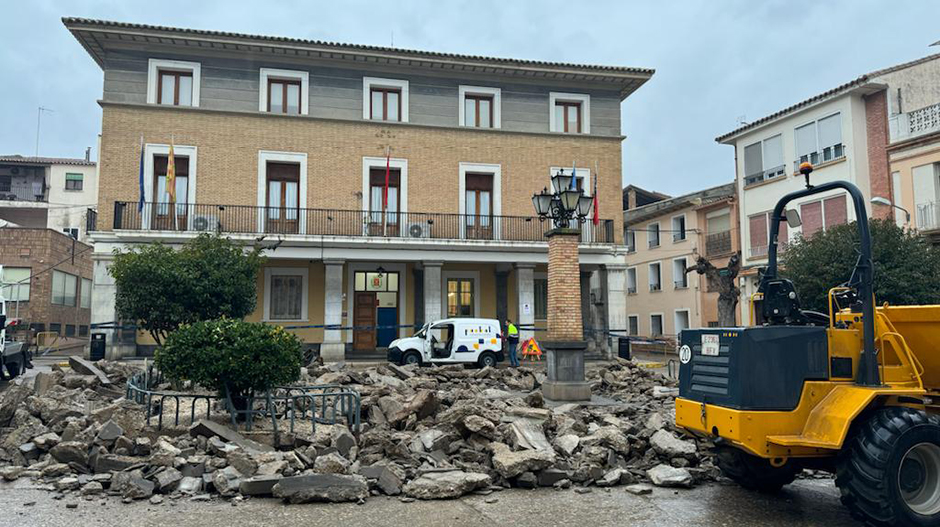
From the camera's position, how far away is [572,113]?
25297mm

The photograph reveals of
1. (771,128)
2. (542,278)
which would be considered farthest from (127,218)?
(771,128)

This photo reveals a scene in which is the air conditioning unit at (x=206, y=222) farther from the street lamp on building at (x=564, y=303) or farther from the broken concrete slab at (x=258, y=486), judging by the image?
the broken concrete slab at (x=258, y=486)

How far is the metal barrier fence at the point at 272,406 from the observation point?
339 inches

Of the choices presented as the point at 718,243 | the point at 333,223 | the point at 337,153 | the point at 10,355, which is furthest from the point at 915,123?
the point at 10,355

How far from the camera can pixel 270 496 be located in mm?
6629

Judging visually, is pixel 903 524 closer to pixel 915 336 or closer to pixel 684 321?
pixel 915 336

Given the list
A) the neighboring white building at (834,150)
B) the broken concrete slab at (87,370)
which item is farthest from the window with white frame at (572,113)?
the broken concrete slab at (87,370)

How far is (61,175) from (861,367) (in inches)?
1911

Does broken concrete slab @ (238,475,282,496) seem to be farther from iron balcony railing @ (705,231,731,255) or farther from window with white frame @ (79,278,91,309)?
window with white frame @ (79,278,91,309)

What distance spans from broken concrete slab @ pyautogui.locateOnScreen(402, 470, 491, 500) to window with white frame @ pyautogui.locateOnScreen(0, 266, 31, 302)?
3119 cm

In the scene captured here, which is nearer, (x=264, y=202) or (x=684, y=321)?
(x=264, y=202)

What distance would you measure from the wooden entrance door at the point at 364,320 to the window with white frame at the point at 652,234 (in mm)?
18939

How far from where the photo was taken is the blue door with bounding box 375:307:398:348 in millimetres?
24203

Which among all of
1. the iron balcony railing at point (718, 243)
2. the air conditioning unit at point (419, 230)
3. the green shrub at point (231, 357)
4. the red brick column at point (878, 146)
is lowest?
the green shrub at point (231, 357)
